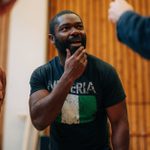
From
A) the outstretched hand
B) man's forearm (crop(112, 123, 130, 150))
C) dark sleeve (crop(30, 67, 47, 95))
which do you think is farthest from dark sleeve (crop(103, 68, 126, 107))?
the outstretched hand

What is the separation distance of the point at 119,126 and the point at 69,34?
2.19 feet

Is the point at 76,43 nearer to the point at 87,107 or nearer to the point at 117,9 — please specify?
the point at 87,107

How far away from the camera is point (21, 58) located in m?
3.58

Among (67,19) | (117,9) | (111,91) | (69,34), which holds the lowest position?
(111,91)

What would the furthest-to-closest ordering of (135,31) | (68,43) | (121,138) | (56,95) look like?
(68,43) < (121,138) < (56,95) < (135,31)

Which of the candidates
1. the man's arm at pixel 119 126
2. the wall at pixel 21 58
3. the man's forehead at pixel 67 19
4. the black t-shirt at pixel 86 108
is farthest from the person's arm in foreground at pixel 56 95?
the wall at pixel 21 58

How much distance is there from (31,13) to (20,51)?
47cm

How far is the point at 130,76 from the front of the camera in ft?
11.9

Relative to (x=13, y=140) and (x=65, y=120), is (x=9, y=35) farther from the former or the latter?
(x=65, y=120)

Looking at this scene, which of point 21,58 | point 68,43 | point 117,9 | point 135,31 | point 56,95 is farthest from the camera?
point 21,58

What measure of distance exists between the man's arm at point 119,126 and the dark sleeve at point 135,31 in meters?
0.83

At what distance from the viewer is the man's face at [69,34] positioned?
1.98 metres

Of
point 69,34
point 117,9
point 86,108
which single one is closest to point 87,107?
point 86,108

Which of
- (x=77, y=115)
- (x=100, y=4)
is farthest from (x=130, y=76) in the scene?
(x=77, y=115)
